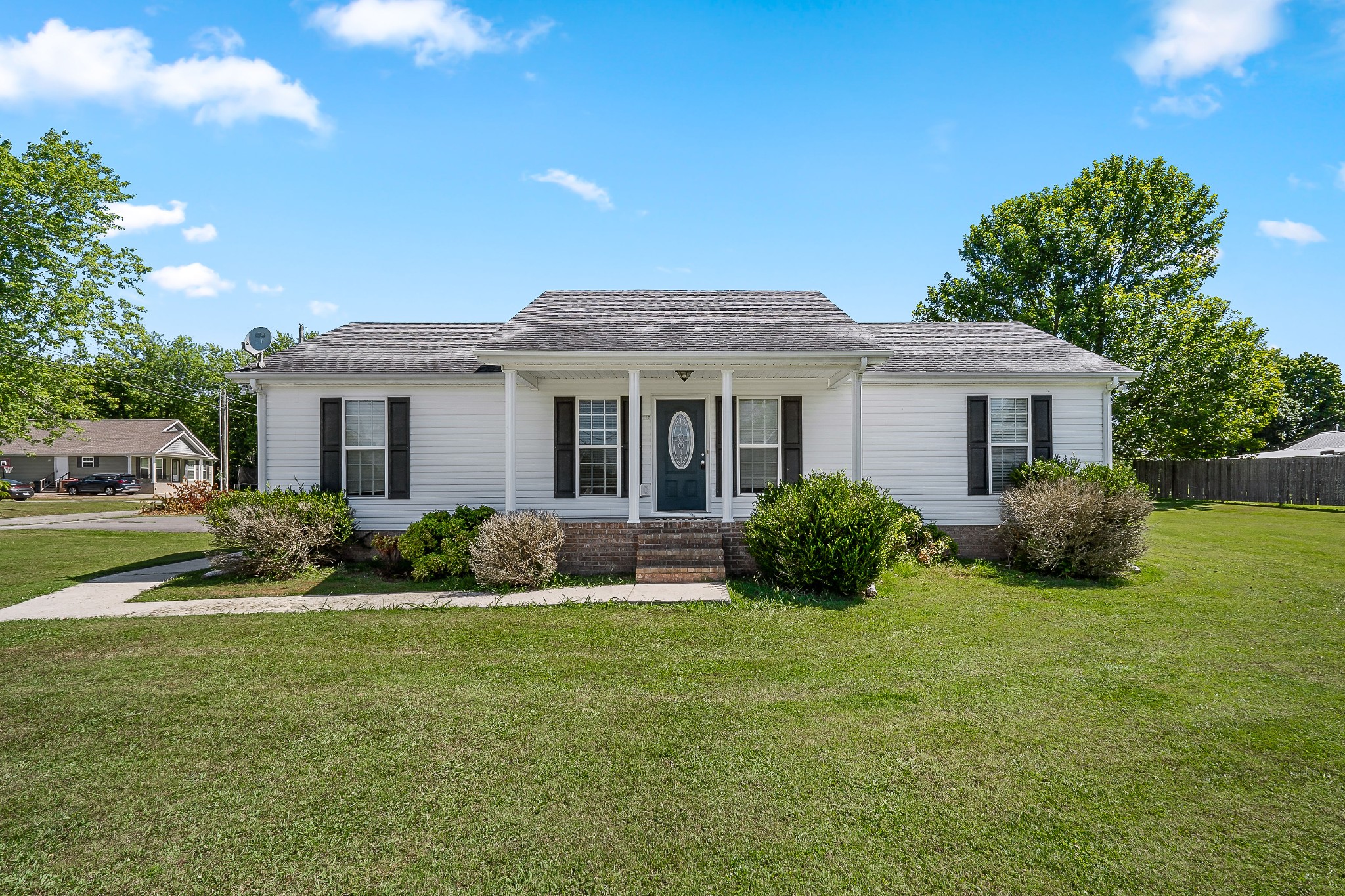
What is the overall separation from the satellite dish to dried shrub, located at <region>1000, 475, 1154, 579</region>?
14868mm

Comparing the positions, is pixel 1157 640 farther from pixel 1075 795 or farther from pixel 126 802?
pixel 126 802

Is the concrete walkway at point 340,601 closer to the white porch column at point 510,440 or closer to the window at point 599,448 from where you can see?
the white porch column at point 510,440

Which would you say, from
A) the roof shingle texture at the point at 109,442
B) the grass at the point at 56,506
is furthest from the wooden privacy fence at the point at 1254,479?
the roof shingle texture at the point at 109,442

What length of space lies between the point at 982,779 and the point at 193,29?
15367 mm

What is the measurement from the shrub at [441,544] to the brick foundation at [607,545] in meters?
1.50

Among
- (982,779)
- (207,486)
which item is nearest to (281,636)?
(982,779)

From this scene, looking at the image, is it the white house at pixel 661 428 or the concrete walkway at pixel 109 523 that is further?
the concrete walkway at pixel 109 523

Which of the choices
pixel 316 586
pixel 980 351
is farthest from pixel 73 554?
pixel 980 351

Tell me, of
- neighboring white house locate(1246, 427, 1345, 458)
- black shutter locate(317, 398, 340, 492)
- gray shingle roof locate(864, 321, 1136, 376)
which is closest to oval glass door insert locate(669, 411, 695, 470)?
gray shingle roof locate(864, 321, 1136, 376)

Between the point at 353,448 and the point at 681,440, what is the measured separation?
6.15 m

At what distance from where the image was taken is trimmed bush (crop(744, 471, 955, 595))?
8.22m

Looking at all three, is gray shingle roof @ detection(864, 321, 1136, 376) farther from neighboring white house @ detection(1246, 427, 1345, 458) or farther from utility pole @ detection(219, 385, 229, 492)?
neighboring white house @ detection(1246, 427, 1345, 458)

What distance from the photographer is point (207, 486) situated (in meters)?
25.6

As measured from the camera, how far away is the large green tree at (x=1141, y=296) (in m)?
22.7
